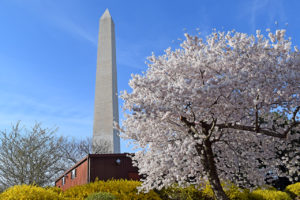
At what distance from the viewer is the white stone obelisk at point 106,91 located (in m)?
35.0

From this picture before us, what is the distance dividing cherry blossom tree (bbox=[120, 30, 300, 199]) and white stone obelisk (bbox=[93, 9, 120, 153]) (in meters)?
23.9

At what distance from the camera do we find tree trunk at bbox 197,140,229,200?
342 inches

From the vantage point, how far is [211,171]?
8.84m

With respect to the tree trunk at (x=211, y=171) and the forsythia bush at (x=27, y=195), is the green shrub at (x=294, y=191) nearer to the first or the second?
the tree trunk at (x=211, y=171)

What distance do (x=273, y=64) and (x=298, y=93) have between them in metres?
1.02

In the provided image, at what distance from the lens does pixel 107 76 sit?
3675 cm

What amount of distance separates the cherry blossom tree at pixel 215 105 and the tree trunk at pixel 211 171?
0.03m

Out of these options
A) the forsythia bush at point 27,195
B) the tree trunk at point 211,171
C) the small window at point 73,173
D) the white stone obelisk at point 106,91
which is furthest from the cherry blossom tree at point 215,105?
the white stone obelisk at point 106,91

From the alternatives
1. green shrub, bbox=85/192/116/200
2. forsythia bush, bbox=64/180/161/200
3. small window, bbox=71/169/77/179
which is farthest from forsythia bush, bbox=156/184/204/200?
small window, bbox=71/169/77/179

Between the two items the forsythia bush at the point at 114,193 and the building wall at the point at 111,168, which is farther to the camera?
the building wall at the point at 111,168

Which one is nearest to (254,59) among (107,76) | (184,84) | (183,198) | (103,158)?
(184,84)

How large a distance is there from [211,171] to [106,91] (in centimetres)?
2843

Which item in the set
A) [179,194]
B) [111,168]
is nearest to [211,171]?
[179,194]

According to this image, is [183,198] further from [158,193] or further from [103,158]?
[103,158]
